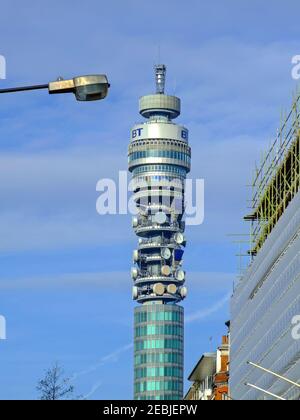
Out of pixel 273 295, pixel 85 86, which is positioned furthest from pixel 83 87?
pixel 273 295

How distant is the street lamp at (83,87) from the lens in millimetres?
31531

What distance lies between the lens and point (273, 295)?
6363 inches

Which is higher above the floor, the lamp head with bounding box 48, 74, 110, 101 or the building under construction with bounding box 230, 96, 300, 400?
the building under construction with bounding box 230, 96, 300, 400

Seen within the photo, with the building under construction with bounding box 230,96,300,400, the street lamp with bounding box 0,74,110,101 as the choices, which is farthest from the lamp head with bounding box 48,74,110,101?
the building under construction with bounding box 230,96,300,400

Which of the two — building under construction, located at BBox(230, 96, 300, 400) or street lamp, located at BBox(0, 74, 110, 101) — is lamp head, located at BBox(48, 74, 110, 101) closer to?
street lamp, located at BBox(0, 74, 110, 101)

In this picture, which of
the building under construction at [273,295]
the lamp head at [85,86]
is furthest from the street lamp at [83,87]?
the building under construction at [273,295]

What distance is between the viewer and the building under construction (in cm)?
14862

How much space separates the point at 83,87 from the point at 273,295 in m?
131

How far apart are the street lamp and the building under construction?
331ft

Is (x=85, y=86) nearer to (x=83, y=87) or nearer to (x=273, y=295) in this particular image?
(x=83, y=87)
